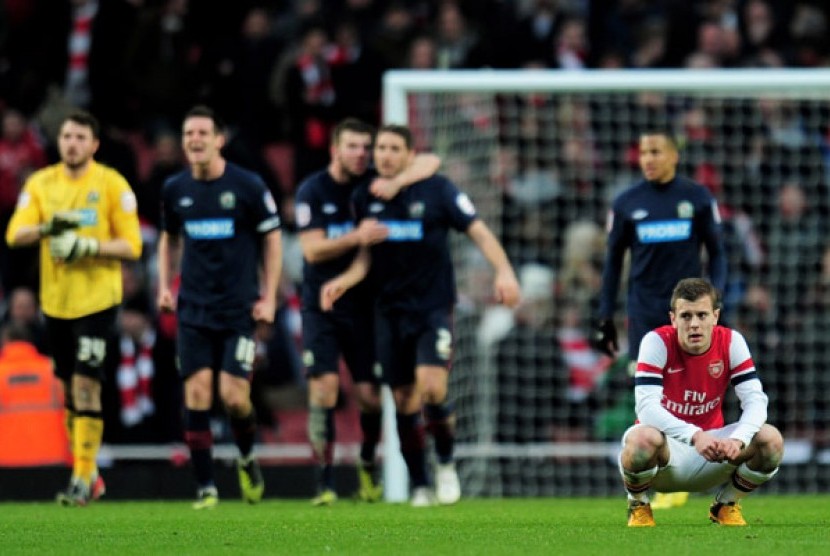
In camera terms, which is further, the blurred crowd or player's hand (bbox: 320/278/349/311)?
the blurred crowd

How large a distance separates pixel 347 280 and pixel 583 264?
441 cm

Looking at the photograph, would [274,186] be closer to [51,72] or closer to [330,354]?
[51,72]

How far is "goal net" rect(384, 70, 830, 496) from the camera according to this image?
14.7 meters

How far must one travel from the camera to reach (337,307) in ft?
38.7

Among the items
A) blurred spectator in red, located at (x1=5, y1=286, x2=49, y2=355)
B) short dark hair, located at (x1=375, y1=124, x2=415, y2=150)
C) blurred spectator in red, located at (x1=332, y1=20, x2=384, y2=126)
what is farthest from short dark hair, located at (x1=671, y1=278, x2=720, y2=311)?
blurred spectator in red, located at (x1=332, y1=20, x2=384, y2=126)

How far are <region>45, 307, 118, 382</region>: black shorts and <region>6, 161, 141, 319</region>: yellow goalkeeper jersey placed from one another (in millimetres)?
52

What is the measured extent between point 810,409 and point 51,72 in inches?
292

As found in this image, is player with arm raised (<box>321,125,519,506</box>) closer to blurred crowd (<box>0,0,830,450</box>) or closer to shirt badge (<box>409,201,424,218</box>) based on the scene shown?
shirt badge (<box>409,201,424,218</box>)

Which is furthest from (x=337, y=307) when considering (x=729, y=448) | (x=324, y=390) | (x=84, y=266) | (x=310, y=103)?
(x=310, y=103)

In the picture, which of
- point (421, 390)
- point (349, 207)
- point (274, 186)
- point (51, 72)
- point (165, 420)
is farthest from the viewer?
point (51, 72)

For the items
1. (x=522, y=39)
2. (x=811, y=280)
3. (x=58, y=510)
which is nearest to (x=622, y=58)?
(x=522, y=39)

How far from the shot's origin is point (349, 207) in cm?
1169

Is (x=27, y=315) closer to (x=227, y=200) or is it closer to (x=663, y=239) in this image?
(x=227, y=200)

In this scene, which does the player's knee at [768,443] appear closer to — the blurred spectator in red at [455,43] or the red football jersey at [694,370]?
the red football jersey at [694,370]
